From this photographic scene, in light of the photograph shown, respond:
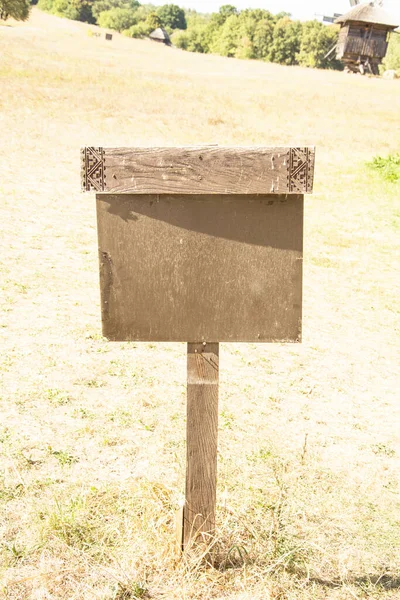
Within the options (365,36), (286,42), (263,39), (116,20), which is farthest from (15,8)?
(116,20)

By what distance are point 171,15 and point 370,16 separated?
253 feet

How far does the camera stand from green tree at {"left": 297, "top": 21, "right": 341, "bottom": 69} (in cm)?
6644

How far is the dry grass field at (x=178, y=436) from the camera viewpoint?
3.11 metres

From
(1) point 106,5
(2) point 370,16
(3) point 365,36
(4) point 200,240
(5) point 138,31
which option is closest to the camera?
(4) point 200,240

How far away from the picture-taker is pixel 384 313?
8.01m

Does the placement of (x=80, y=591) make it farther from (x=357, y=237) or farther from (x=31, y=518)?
(x=357, y=237)

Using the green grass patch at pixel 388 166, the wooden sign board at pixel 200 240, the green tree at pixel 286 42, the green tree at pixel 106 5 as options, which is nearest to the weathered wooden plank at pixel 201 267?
the wooden sign board at pixel 200 240

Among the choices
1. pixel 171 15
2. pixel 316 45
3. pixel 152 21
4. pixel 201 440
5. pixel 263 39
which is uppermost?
pixel 171 15

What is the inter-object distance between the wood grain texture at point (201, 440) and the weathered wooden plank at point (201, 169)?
0.76 meters

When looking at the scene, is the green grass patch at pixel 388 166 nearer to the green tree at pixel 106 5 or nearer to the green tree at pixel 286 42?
the green tree at pixel 286 42

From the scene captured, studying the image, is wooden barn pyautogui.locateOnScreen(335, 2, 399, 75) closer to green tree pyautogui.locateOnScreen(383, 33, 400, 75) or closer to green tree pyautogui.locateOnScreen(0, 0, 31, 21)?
green tree pyautogui.locateOnScreen(0, 0, 31, 21)

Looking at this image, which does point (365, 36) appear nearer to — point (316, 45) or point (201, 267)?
point (316, 45)

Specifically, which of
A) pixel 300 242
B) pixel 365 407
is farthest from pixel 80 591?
pixel 365 407

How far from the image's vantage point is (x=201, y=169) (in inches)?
101
